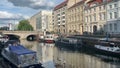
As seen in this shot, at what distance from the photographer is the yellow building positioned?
297ft

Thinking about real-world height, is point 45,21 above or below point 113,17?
above

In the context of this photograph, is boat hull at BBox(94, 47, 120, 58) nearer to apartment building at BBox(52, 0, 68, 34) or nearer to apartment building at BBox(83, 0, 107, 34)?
apartment building at BBox(83, 0, 107, 34)

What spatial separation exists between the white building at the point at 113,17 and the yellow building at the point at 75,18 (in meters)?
20.5

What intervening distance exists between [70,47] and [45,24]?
9120cm

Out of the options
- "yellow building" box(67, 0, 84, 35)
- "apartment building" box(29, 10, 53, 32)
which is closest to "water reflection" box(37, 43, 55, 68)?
"yellow building" box(67, 0, 84, 35)

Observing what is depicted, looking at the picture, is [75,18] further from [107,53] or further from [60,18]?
[107,53]

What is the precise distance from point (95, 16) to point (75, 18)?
2070 cm

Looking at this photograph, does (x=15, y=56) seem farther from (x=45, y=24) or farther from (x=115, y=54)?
(x=45, y=24)

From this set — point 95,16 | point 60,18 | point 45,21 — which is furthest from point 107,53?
point 45,21

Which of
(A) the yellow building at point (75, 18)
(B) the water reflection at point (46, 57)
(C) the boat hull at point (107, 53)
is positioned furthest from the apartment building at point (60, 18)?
(C) the boat hull at point (107, 53)

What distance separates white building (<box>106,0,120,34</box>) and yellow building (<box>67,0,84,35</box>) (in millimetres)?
20469

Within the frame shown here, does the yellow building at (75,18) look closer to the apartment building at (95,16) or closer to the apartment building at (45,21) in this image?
the apartment building at (95,16)

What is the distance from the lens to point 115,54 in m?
42.7

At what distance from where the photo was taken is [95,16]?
7681cm
